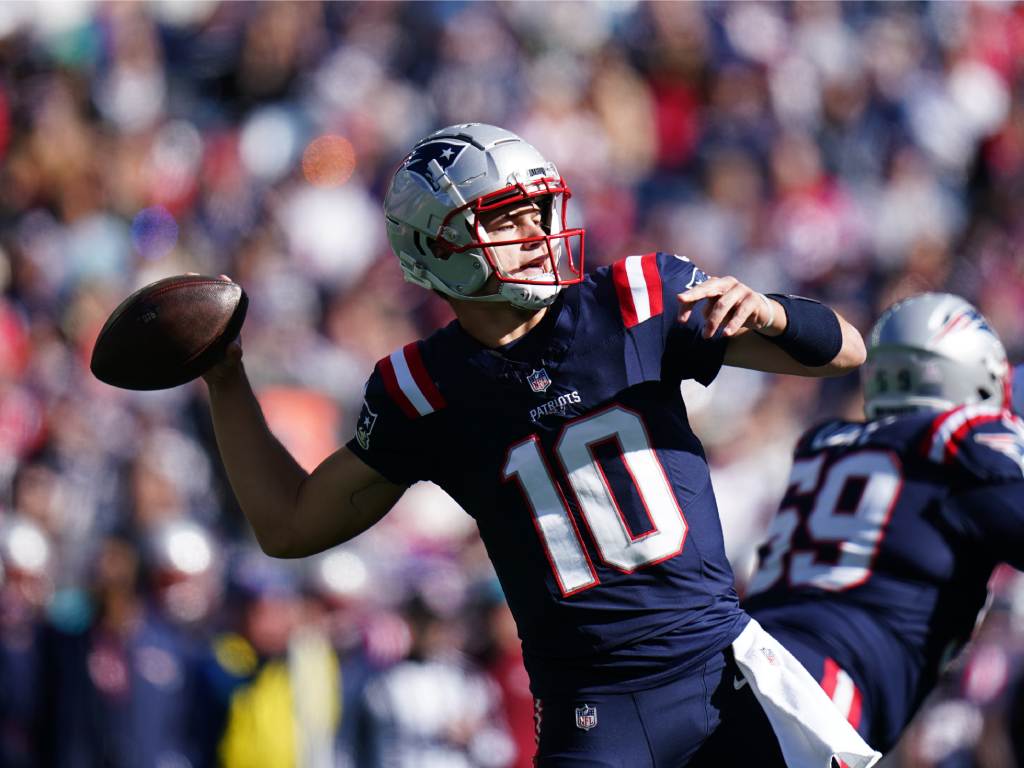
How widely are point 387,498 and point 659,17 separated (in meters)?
7.69

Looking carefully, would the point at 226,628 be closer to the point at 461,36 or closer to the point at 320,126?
the point at 320,126

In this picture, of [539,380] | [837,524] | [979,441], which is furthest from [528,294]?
[979,441]

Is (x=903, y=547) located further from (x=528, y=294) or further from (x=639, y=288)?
(x=528, y=294)

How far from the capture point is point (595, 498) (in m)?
2.99

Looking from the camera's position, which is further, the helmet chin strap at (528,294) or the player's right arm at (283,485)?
the player's right arm at (283,485)

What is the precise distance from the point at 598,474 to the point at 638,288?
0.38m

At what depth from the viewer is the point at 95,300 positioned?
802cm

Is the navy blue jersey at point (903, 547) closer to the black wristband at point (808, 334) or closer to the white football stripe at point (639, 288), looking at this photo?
the black wristband at point (808, 334)

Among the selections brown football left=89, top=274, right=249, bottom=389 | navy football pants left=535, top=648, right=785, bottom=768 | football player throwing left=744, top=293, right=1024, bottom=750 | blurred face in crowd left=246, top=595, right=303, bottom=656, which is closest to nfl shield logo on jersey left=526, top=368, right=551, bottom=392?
navy football pants left=535, top=648, right=785, bottom=768

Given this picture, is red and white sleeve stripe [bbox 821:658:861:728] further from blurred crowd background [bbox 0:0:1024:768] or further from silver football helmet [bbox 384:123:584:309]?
blurred crowd background [bbox 0:0:1024:768]

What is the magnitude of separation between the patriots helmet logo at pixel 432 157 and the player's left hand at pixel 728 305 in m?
0.55

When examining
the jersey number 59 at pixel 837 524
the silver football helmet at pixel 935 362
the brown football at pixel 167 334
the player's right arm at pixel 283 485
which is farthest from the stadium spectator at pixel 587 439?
the silver football helmet at pixel 935 362

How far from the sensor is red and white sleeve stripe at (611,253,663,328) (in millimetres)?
3047

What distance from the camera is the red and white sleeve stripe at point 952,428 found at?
3.95 m
